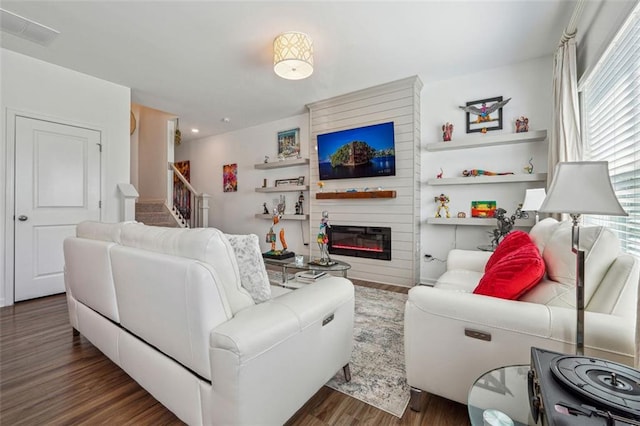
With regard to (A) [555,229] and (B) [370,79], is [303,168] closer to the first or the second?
(B) [370,79]

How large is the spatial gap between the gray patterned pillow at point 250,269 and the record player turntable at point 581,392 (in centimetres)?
108

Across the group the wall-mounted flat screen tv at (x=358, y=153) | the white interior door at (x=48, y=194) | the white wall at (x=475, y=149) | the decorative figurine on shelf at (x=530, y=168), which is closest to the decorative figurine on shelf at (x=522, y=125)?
the white wall at (x=475, y=149)

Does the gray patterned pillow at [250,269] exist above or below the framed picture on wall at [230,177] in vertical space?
below

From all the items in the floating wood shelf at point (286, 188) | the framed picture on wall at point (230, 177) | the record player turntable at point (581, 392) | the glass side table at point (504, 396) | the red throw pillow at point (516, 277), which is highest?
the framed picture on wall at point (230, 177)

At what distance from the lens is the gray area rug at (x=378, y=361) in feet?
5.14

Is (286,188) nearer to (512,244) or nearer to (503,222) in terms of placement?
(503,222)

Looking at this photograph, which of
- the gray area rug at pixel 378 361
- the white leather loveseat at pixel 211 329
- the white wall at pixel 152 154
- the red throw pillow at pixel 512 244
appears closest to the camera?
the white leather loveseat at pixel 211 329

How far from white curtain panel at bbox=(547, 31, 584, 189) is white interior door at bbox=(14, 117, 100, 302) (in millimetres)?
5316

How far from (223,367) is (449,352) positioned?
100cm

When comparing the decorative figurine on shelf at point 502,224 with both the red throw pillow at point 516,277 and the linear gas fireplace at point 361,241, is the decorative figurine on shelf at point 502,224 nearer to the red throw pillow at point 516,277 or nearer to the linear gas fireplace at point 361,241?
the linear gas fireplace at point 361,241

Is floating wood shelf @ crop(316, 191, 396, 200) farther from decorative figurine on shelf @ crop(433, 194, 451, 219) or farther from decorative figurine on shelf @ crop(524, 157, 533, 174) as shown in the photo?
decorative figurine on shelf @ crop(524, 157, 533, 174)

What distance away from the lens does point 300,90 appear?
409cm

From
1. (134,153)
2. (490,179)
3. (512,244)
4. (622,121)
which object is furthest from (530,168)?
(134,153)

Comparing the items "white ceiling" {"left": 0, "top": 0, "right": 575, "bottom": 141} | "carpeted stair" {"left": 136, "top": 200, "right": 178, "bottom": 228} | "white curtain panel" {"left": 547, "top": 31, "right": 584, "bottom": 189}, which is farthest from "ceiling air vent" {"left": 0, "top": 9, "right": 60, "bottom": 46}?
"white curtain panel" {"left": 547, "top": 31, "right": 584, "bottom": 189}
